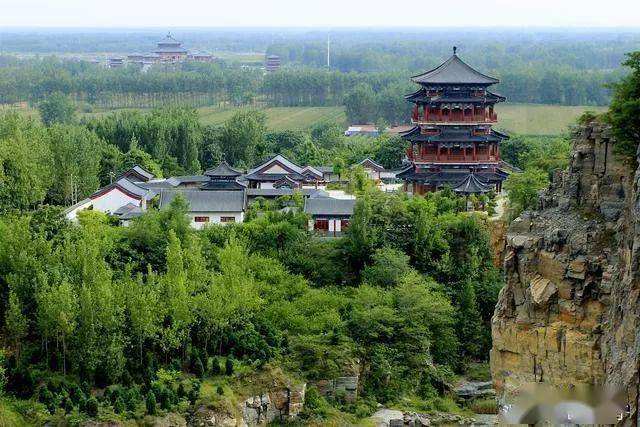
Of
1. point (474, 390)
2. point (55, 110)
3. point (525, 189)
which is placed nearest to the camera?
point (474, 390)

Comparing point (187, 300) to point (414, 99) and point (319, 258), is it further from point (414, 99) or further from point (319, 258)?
point (414, 99)

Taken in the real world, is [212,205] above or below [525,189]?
below

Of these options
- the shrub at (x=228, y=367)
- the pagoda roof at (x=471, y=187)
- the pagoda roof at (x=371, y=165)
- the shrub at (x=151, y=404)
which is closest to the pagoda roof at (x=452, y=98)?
the pagoda roof at (x=471, y=187)

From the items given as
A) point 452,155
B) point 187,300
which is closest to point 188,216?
point 187,300

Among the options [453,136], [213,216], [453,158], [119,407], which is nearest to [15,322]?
[119,407]

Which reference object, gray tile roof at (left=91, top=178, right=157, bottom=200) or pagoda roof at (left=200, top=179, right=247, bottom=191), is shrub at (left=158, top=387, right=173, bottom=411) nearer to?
gray tile roof at (left=91, top=178, right=157, bottom=200)

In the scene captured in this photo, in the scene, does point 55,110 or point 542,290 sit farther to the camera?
point 55,110

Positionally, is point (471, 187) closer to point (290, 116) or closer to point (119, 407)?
point (119, 407)
